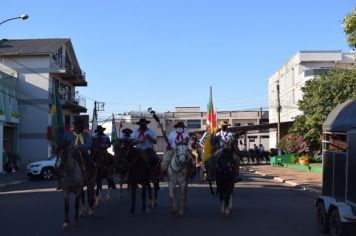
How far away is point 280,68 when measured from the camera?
7850 centimetres

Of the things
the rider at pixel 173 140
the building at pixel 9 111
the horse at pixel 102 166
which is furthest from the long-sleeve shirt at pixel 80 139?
the building at pixel 9 111

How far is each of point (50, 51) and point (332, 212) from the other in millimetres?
44182

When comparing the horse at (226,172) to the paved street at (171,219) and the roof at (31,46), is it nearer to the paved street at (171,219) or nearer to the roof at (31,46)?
the paved street at (171,219)

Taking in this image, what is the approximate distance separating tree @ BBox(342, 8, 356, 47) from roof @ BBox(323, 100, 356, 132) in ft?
28.3

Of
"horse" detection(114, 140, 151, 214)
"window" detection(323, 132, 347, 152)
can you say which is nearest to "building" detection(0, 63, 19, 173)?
"horse" detection(114, 140, 151, 214)

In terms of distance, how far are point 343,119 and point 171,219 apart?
4.69 meters

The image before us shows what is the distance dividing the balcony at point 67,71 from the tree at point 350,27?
3652 centimetres

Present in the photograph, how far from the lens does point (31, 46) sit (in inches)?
2101

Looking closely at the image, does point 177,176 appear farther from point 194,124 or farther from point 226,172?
point 194,124

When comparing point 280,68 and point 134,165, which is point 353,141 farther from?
point 280,68

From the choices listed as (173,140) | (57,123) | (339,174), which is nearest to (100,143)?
(173,140)

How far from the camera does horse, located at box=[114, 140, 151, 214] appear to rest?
46.4ft

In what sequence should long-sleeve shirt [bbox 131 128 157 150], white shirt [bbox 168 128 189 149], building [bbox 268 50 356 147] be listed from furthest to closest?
building [bbox 268 50 356 147], long-sleeve shirt [bbox 131 128 157 150], white shirt [bbox 168 128 189 149]

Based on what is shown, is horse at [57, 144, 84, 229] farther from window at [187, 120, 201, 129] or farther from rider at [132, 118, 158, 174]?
window at [187, 120, 201, 129]
